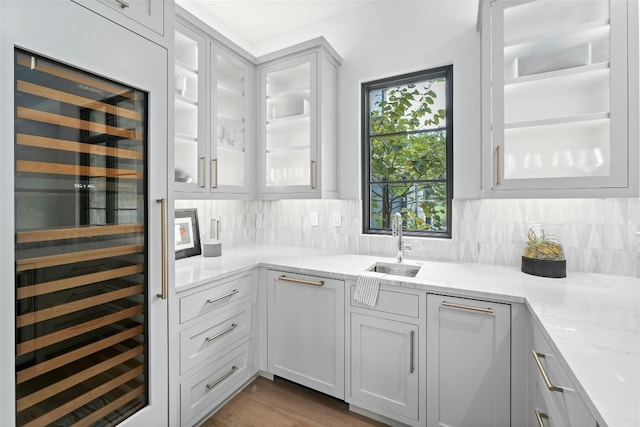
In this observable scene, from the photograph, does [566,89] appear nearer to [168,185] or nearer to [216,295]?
[168,185]

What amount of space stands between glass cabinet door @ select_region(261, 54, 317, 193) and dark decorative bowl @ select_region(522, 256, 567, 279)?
58.5 inches

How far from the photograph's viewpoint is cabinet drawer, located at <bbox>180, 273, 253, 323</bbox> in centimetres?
157

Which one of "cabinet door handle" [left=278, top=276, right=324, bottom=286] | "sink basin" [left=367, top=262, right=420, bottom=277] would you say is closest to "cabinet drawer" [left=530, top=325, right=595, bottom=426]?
"sink basin" [left=367, top=262, right=420, bottom=277]

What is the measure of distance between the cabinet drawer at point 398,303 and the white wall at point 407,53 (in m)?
0.92

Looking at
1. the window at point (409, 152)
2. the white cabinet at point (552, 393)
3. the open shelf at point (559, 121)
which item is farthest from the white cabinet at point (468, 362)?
the open shelf at point (559, 121)

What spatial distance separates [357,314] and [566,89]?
5.40 ft

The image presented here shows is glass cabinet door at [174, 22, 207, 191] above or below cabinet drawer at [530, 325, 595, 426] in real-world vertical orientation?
above

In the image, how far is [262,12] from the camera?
97.4 inches

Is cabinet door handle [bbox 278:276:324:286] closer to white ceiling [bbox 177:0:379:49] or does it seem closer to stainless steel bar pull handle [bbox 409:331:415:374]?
stainless steel bar pull handle [bbox 409:331:415:374]

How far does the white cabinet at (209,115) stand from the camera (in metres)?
1.88

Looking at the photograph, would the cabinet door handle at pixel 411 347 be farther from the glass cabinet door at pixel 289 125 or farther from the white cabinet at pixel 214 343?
the glass cabinet door at pixel 289 125

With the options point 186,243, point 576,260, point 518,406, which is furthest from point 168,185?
point 576,260

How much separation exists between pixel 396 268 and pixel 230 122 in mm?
1678

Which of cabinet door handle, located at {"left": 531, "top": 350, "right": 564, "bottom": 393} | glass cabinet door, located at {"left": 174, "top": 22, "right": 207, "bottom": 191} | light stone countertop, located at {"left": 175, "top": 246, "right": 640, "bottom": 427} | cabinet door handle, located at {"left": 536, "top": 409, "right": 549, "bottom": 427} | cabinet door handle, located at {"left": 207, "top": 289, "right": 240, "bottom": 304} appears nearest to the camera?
light stone countertop, located at {"left": 175, "top": 246, "right": 640, "bottom": 427}
